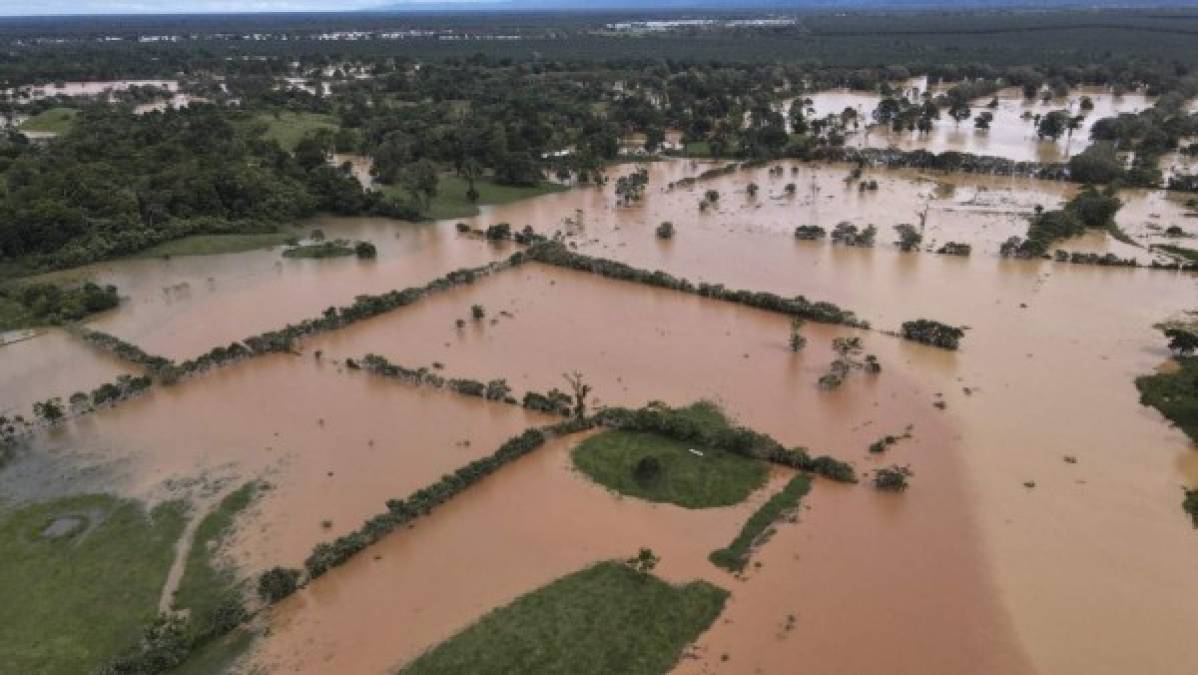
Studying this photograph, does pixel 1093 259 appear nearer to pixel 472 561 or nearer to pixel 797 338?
pixel 797 338

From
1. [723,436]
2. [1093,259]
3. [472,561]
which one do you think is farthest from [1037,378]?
[472,561]

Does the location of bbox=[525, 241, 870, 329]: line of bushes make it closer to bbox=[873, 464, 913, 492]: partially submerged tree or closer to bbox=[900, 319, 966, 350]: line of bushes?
bbox=[900, 319, 966, 350]: line of bushes

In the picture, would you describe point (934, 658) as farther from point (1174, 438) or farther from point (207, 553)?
point (207, 553)

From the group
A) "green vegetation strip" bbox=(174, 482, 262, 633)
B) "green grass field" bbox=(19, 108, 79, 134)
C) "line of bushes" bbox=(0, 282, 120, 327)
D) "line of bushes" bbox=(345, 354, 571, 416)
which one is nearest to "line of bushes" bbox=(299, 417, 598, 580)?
"line of bushes" bbox=(345, 354, 571, 416)

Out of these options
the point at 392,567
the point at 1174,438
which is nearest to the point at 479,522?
the point at 392,567

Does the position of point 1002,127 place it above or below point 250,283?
above
